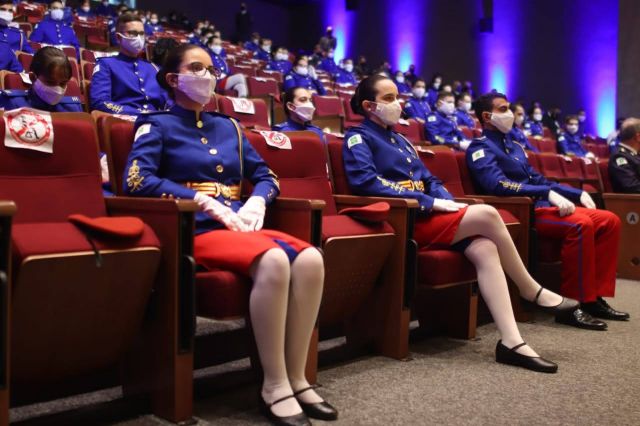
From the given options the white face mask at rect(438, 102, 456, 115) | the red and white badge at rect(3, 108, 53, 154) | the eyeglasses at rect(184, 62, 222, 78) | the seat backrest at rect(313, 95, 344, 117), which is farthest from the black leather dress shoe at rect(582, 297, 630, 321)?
the white face mask at rect(438, 102, 456, 115)

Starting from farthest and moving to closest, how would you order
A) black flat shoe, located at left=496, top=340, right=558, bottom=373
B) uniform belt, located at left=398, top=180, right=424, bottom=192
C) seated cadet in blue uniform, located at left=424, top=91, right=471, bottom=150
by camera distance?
1. seated cadet in blue uniform, located at left=424, top=91, right=471, bottom=150
2. uniform belt, located at left=398, top=180, right=424, bottom=192
3. black flat shoe, located at left=496, top=340, right=558, bottom=373

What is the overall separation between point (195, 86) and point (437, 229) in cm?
87

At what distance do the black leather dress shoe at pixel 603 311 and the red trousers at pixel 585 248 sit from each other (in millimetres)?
103

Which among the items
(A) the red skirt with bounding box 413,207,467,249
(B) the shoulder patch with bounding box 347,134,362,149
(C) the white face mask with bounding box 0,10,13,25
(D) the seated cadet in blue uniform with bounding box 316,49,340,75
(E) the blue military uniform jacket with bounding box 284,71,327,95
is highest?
(D) the seated cadet in blue uniform with bounding box 316,49,340,75

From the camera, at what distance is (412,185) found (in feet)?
7.75

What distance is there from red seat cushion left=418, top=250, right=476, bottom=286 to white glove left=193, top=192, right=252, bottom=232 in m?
0.70

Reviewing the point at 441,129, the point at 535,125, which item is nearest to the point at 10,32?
the point at 441,129

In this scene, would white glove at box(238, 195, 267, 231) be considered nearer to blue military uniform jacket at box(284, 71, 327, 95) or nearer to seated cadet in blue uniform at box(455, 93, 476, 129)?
blue military uniform jacket at box(284, 71, 327, 95)

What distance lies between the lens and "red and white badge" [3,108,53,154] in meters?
1.51

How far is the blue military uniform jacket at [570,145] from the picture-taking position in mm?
7984

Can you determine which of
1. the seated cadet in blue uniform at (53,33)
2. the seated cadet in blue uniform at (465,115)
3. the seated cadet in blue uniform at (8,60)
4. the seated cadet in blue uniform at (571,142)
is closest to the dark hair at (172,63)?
the seated cadet in blue uniform at (8,60)

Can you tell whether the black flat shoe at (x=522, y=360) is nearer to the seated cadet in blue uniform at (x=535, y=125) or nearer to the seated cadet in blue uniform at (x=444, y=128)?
the seated cadet in blue uniform at (x=444, y=128)

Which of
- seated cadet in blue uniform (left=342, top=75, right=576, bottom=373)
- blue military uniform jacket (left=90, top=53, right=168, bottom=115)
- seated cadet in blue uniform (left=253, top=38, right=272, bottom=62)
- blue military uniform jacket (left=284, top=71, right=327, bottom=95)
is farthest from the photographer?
seated cadet in blue uniform (left=253, top=38, right=272, bottom=62)

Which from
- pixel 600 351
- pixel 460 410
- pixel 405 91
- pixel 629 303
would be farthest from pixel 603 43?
pixel 460 410
